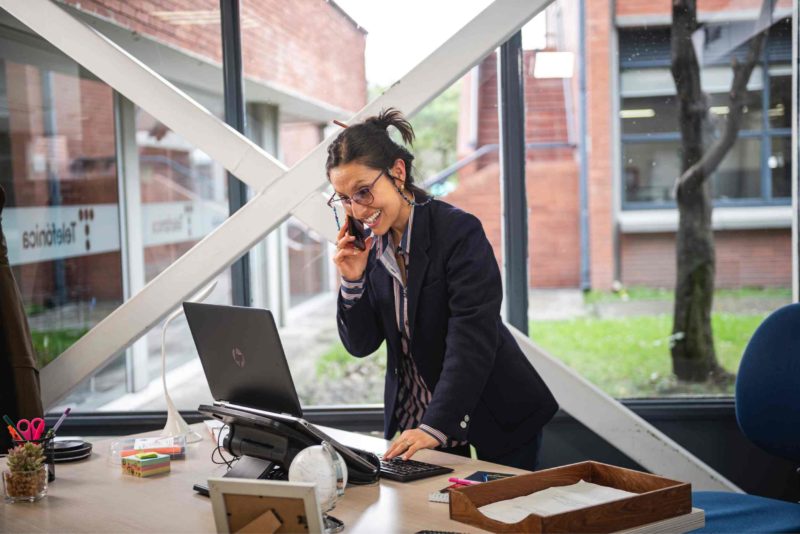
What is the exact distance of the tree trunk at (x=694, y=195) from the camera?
13.6ft

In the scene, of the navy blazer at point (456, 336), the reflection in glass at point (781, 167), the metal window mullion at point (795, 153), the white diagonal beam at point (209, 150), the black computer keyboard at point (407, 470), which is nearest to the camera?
the black computer keyboard at point (407, 470)

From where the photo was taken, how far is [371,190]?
263 cm

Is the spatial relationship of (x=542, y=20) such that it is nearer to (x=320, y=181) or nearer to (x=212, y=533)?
(x=320, y=181)

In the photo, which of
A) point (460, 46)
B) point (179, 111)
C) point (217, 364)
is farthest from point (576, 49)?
point (217, 364)

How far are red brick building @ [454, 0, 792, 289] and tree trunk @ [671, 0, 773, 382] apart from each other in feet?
0.13

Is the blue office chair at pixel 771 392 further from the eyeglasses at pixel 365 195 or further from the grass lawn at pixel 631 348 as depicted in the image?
the eyeglasses at pixel 365 195

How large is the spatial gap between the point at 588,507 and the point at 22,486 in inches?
57.8

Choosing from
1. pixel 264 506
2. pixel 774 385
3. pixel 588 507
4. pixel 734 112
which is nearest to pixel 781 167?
pixel 734 112

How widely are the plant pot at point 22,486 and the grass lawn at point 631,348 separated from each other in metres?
2.50

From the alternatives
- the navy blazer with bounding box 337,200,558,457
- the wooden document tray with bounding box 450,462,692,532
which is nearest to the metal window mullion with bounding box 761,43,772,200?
the navy blazer with bounding box 337,200,558,457

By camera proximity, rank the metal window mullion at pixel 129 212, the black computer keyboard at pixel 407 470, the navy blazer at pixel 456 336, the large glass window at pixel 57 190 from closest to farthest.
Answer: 1. the black computer keyboard at pixel 407 470
2. the navy blazer at pixel 456 336
3. the large glass window at pixel 57 190
4. the metal window mullion at pixel 129 212

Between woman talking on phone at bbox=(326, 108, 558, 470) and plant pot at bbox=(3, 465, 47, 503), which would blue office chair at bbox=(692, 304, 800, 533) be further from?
plant pot at bbox=(3, 465, 47, 503)

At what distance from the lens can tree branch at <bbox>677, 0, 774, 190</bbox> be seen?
4141mm

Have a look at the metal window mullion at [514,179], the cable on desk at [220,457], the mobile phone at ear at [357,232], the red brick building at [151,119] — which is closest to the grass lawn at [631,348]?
the metal window mullion at [514,179]
